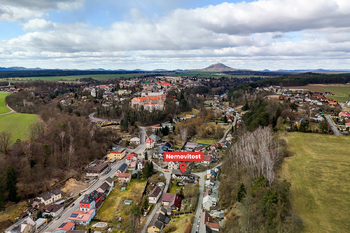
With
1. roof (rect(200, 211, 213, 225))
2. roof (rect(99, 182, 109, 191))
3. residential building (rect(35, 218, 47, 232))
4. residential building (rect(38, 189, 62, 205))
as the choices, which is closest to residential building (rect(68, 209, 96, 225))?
residential building (rect(35, 218, 47, 232))

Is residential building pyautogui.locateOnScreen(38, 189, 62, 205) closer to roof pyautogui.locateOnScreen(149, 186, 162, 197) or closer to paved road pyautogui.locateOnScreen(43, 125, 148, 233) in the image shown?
paved road pyautogui.locateOnScreen(43, 125, 148, 233)

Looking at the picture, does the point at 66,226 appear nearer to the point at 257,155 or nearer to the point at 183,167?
the point at 183,167

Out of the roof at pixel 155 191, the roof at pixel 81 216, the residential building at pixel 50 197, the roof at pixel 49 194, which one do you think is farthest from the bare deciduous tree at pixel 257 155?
the roof at pixel 49 194

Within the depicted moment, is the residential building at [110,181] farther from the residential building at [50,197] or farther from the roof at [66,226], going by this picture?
the roof at [66,226]

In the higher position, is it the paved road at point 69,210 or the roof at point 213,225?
the roof at point 213,225

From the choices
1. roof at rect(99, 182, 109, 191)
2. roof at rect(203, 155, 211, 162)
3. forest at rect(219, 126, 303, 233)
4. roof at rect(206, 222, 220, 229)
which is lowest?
roof at rect(99, 182, 109, 191)

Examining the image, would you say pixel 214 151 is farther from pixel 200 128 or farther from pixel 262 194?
pixel 262 194
